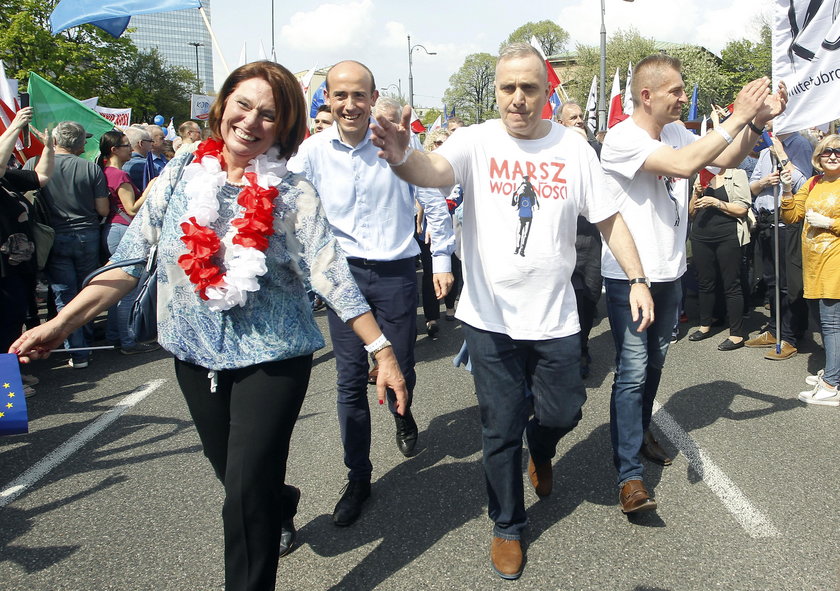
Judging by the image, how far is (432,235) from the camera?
162 inches

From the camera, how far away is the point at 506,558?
9.12 ft

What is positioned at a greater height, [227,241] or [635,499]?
[227,241]

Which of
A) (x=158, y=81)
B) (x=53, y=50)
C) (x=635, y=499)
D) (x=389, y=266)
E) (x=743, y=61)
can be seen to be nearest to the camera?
(x=635, y=499)

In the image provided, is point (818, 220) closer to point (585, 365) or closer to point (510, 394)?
point (585, 365)

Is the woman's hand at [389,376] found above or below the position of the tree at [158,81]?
below

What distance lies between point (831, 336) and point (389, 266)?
11.5ft

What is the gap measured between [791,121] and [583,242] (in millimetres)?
1682

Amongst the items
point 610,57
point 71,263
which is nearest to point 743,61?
point 610,57

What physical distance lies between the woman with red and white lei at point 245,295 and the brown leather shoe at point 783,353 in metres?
4.98

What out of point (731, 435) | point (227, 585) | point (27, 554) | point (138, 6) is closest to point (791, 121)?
point (731, 435)

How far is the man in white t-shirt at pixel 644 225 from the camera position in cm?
319

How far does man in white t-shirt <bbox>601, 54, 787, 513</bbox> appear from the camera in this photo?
10.5 ft

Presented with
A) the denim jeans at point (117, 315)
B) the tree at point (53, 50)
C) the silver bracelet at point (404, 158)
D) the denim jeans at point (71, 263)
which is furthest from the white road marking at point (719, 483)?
the tree at point (53, 50)

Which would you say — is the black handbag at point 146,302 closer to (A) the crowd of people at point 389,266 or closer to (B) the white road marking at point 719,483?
(A) the crowd of people at point 389,266
